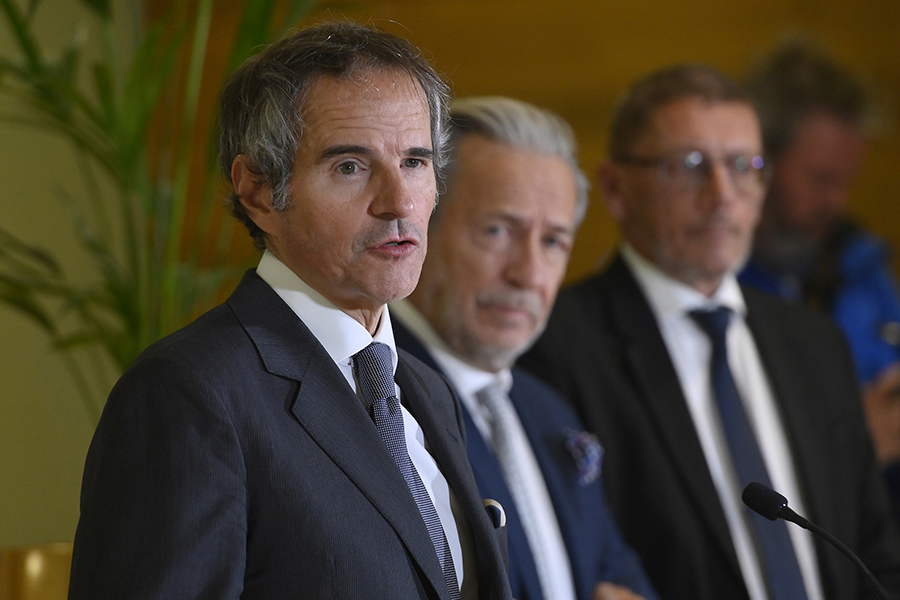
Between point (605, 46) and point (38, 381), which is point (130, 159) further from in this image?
point (605, 46)

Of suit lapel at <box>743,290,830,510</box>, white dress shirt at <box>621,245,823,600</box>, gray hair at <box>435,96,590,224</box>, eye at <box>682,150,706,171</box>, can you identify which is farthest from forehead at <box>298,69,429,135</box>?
suit lapel at <box>743,290,830,510</box>

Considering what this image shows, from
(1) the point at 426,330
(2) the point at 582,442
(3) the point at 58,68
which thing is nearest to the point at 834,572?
(2) the point at 582,442

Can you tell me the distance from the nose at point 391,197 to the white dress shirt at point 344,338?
0.14 metres

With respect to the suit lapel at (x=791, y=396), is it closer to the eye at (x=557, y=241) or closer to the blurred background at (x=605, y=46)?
the eye at (x=557, y=241)

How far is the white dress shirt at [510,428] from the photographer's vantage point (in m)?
1.94

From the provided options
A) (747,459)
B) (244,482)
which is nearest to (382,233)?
(244,482)

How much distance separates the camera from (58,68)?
85.3 inches

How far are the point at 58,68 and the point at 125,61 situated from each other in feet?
4.67

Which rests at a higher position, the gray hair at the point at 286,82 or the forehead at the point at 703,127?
the gray hair at the point at 286,82

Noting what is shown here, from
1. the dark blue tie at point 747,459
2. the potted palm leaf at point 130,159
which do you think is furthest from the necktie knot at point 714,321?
the potted palm leaf at point 130,159

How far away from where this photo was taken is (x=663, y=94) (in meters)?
2.60

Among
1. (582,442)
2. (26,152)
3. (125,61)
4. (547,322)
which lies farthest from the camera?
(125,61)

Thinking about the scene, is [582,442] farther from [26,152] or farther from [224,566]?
[26,152]

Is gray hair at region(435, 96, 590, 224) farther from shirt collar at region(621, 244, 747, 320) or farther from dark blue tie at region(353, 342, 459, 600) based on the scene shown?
dark blue tie at region(353, 342, 459, 600)
